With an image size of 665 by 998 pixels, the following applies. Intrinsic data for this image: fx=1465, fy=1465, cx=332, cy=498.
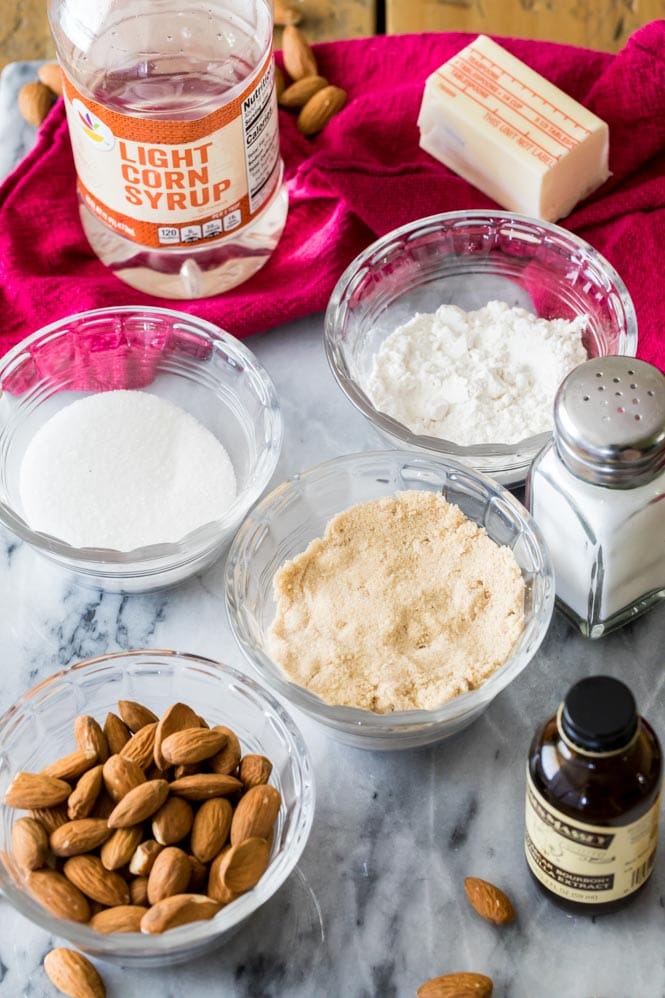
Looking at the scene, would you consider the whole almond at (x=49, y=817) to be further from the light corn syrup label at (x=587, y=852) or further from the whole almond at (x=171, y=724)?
the light corn syrup label at (x=587, y=852)

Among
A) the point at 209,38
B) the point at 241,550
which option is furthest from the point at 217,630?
the point at 209,38

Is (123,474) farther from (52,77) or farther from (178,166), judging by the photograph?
(52,77)

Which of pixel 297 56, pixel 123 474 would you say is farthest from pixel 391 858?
pixel 297 56

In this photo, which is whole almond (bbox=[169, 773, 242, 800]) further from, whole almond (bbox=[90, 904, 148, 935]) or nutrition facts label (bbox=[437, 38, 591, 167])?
nutrition facts label (bbox=[437, 38, 591, 167])

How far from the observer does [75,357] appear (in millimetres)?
1452

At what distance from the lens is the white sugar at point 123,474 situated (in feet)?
4.39

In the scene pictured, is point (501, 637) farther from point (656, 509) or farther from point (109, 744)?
point (109, 744)

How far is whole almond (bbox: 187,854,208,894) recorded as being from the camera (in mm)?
1099

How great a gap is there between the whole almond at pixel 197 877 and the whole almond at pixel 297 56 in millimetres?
920

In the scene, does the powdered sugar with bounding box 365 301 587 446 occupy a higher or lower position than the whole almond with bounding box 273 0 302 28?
lower

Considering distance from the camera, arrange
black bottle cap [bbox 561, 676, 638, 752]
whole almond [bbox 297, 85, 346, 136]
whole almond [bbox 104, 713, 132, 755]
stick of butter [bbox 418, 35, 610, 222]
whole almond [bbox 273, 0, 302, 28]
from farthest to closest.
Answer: whole almond [bbox 273, 0, 302, 28]
whole almond [bbox 297, 85, 346, 136]
stick of butter [bbox 418, 35, 610, 222]
whole almond [bbox 104, 713, 132, 755]
black bottle cap [bbox 561, 676, 638, 752]

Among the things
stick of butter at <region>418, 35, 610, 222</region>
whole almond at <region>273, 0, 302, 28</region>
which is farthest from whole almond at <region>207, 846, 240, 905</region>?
whole almond at <region>273, 0, 302, 28</region>

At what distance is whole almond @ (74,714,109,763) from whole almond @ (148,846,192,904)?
111 millimetres

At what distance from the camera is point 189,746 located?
1.13 meters
